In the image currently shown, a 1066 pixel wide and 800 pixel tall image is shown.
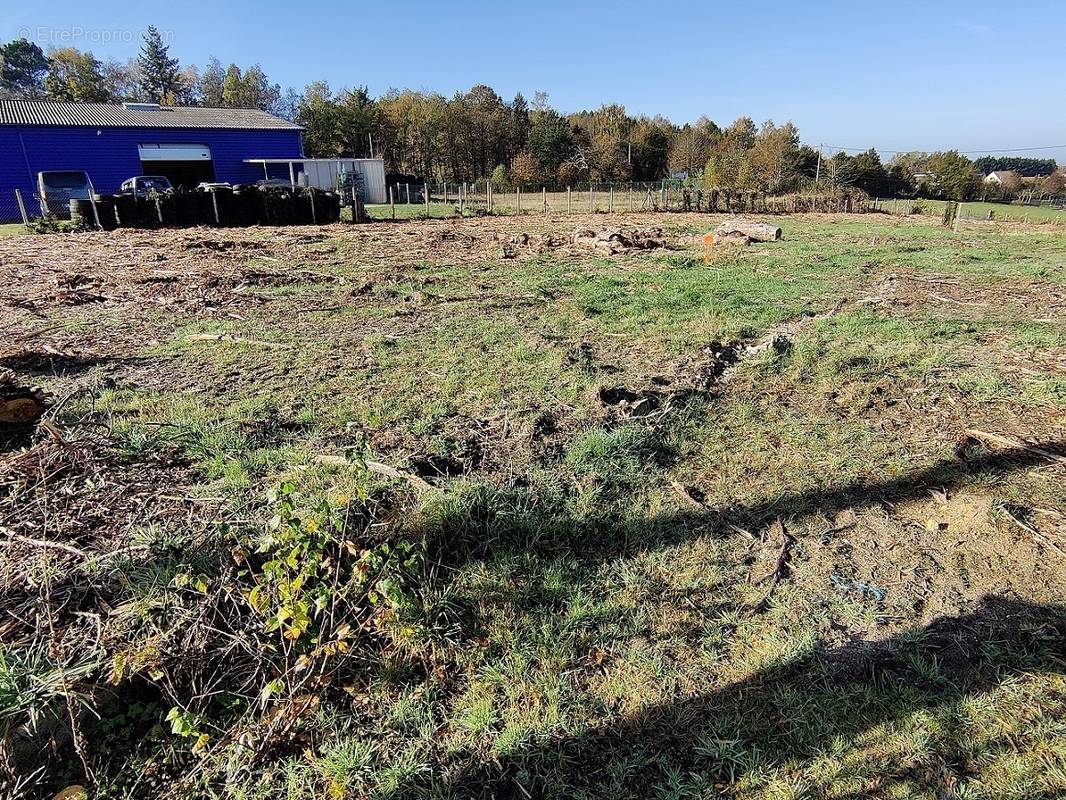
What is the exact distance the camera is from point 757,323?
7.50 metres

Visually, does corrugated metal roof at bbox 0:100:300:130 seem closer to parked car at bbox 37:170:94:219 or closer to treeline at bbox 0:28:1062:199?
parked car at bbox 37:170:94:219

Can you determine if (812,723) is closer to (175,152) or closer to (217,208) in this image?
(217,208)

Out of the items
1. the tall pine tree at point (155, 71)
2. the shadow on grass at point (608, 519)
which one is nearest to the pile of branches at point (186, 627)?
the shadow on grass at point (608, 519)

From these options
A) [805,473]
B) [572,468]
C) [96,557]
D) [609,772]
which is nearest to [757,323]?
[805,473]

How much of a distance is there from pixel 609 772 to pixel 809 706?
2.77ft

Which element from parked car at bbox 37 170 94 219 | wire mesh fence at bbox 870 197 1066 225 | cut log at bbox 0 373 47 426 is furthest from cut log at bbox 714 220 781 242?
parked car at bbox 37 170 94 219

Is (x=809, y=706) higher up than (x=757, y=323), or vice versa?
(x=757, y=323)

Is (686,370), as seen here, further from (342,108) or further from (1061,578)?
(342,108)

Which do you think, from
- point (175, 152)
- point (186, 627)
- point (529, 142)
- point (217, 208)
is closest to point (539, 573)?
point (186, 627)

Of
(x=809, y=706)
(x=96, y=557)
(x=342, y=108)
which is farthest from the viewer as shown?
(x=342, y=108)

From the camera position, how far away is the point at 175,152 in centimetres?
3002

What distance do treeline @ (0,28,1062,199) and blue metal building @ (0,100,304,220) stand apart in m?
12.3

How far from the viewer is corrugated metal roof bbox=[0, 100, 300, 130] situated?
27.2 m

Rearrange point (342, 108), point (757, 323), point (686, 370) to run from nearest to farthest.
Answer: point (686, 370) < point (757, 323) < point (342, 108)
